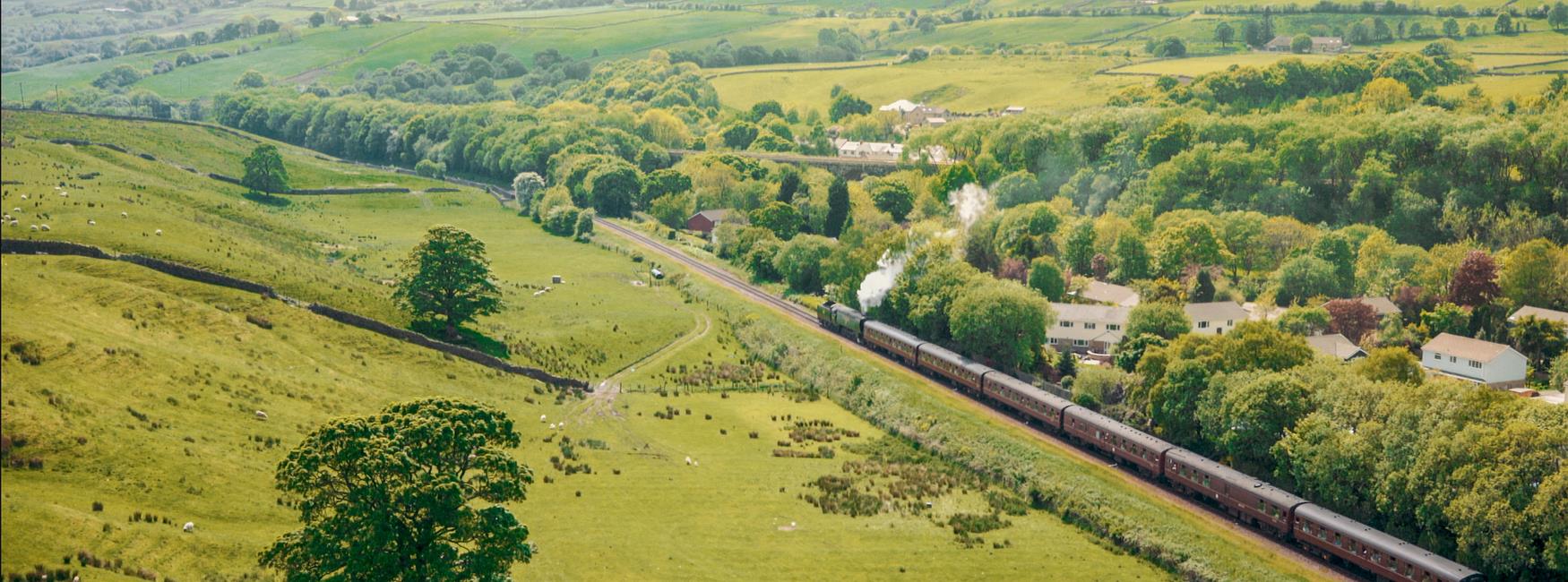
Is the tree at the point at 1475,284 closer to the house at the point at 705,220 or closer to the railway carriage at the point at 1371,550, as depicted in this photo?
the railway carriage at the point at 1371,550

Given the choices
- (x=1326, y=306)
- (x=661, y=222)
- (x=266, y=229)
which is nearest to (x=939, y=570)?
(x=1326, y=306)

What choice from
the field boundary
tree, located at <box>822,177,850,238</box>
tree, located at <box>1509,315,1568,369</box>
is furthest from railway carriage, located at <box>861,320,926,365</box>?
tree, located at <box>1509,315,1568,369</box>

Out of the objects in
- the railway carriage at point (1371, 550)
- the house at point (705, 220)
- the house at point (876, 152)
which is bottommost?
the house at point (876, 152)

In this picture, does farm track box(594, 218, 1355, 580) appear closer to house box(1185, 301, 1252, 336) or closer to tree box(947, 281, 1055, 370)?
tree box(947, 281, 1055, 370)

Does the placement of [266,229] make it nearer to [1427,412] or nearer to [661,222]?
[661,222]

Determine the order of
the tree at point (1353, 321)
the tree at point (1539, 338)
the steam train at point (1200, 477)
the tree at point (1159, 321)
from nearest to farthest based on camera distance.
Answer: the steam train at point (1200, 477) < the tree at point (1539, 338) < the tree at point (1159, 321) < the tree at point (1353, 321)

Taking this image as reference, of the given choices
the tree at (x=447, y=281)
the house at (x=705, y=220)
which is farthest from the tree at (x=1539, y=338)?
the house at (x=705, y=220)
